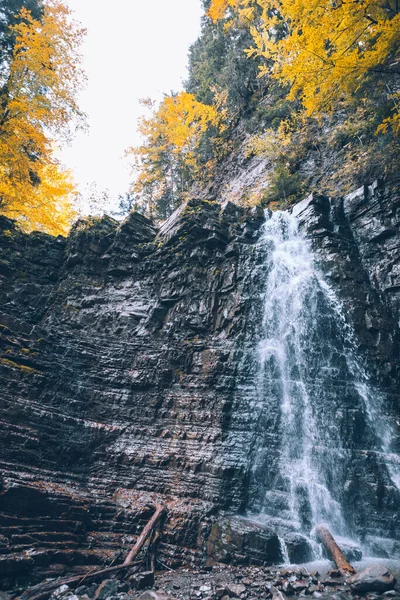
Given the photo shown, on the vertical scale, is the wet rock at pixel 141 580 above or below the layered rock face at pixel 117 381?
below

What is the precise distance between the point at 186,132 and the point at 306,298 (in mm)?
18547

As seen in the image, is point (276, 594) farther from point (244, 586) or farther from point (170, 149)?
point (170, 149)

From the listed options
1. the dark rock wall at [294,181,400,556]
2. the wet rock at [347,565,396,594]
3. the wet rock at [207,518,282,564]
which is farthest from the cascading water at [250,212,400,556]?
the wet rock at [347,565,396,594]

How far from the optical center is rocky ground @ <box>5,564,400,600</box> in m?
6.11

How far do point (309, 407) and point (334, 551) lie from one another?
3.77m

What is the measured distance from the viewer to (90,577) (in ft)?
23.0

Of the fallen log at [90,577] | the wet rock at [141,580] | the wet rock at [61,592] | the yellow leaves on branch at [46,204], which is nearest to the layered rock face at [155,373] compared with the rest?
the fallen log at [90,577]

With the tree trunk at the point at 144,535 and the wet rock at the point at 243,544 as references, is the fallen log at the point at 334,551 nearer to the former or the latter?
the wet rock at the point at 243,544

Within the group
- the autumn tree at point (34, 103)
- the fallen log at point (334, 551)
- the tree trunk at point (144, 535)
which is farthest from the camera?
the autumn tree at point (34, 103)

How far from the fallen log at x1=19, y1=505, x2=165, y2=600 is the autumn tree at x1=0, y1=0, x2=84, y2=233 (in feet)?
45.0

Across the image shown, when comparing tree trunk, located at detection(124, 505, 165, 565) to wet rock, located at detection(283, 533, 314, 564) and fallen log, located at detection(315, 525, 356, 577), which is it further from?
fallen log, located at detection(315, 525, 356, 577)

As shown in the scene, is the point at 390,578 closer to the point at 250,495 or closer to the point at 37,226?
the point at 250,495

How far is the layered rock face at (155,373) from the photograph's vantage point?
8.44 m

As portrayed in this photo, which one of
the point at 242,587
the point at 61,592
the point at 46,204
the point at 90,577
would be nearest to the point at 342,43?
the point at 46,204
